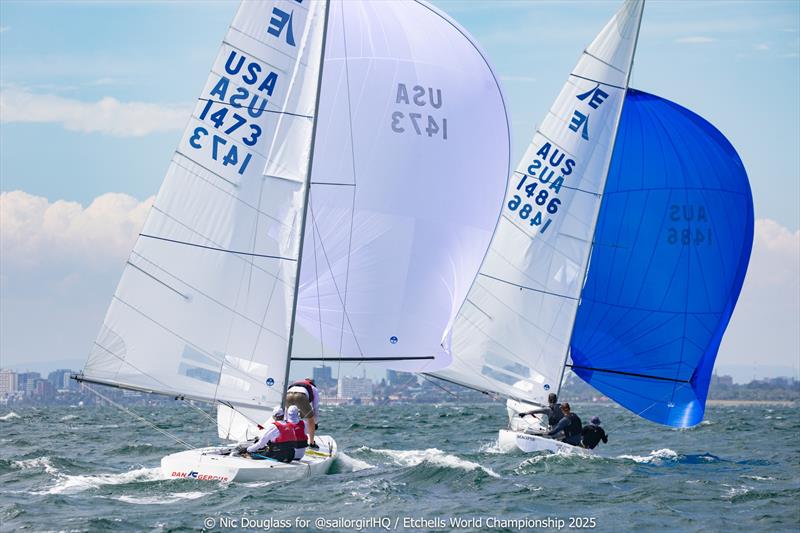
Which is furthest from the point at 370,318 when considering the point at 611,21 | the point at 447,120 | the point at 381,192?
the point at 611,21

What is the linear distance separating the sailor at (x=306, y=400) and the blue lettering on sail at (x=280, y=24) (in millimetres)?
4063

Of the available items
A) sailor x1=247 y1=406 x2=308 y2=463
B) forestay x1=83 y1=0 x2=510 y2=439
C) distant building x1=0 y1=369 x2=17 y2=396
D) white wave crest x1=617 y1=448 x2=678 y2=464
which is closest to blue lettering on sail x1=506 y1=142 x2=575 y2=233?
white wave crest x1=617 y1=448 x2=678 y2=464

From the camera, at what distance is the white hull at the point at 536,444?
57.5 feet

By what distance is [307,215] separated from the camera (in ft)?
47.7

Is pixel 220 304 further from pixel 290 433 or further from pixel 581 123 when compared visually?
pixel 581 123

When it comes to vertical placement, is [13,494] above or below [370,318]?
below

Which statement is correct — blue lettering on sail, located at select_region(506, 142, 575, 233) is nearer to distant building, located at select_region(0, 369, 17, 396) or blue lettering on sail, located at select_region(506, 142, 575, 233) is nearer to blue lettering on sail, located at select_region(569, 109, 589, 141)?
blue lettering on sail, located at select_region(569, 109, 589, 141)

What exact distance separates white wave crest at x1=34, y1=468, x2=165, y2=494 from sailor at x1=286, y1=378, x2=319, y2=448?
177 centimetres

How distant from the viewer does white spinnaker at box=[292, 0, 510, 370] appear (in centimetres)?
1447

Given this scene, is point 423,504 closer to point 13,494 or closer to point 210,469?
point 210,469

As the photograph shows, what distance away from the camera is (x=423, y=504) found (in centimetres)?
1247

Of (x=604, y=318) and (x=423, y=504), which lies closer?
(x=423, y=504)

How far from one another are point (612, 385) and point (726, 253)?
111 inches

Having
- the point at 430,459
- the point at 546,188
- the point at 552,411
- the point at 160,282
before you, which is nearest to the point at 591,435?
the point at 552,411
